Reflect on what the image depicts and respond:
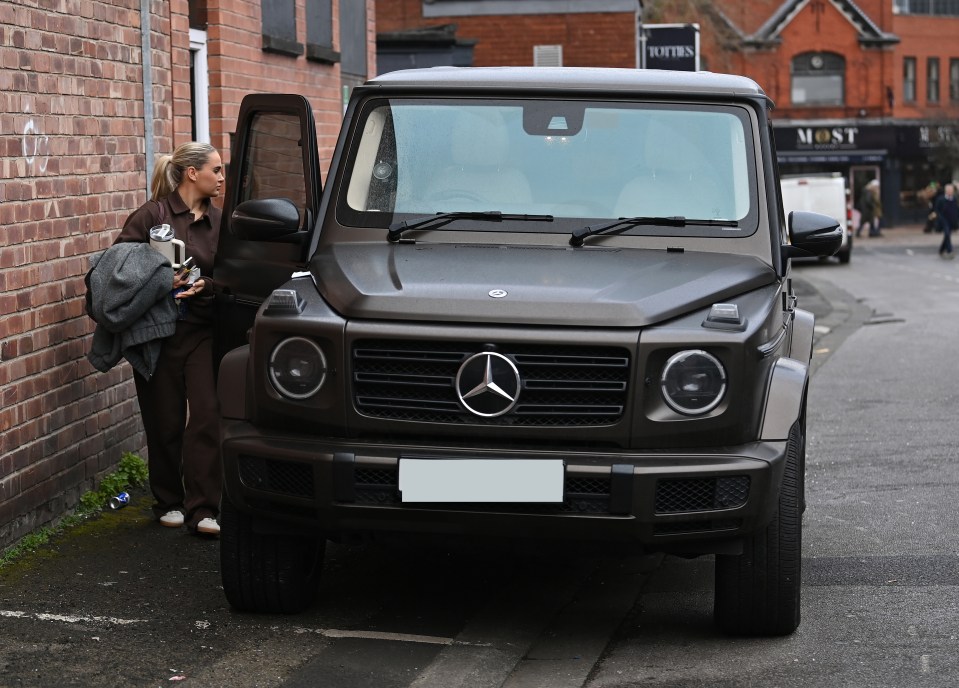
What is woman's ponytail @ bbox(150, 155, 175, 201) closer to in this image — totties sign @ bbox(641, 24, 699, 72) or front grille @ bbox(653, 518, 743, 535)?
front grille @ bbox(653, 518, 743, 535)

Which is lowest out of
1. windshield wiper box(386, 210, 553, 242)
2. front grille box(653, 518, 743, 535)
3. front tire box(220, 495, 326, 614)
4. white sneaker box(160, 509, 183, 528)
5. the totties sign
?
white sneaker box(160, 509, 183, 528)

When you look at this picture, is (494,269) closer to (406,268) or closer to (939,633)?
(406,268)

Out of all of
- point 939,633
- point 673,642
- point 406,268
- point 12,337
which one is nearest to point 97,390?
point 12,337

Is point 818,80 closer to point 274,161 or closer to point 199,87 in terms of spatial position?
point 199,87

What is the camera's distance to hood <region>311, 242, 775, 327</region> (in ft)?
16.2

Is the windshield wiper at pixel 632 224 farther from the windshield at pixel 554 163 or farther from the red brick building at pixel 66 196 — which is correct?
the red brick building at pixel 66 196

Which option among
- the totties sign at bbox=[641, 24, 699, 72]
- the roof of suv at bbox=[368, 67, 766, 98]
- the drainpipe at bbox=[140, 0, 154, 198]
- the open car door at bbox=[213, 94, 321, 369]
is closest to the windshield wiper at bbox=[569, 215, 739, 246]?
the roof of suv at bbox=[368, 67, 766, 98]

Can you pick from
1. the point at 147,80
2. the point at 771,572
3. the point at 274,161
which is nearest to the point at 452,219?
the point at 274,161

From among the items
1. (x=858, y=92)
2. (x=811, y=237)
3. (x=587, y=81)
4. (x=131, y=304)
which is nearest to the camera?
(x=811, y=237)

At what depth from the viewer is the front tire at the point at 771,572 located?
5184 mm

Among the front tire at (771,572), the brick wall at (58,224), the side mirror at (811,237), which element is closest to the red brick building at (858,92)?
the brick wall at (58,224)

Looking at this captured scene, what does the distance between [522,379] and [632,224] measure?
1073mm

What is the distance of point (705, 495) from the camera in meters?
4.88

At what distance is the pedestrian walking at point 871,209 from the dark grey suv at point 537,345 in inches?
1853
